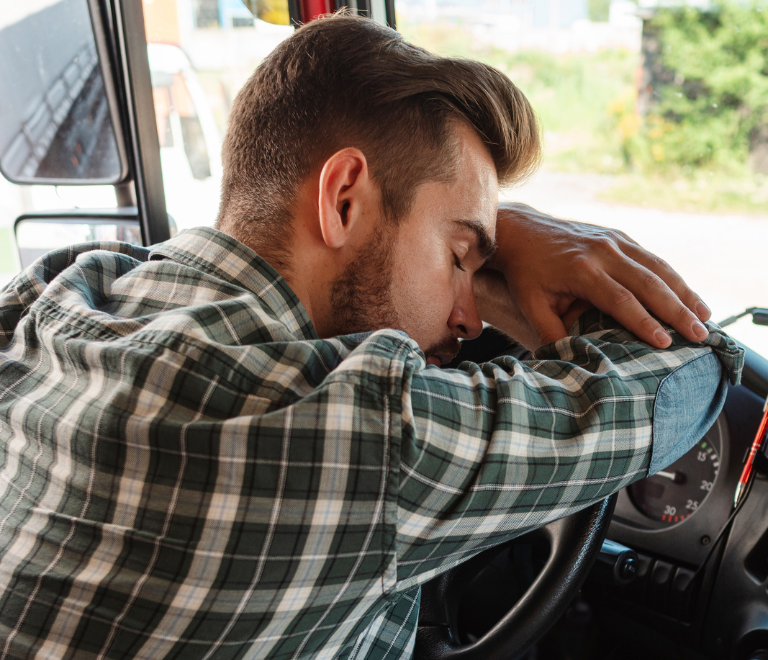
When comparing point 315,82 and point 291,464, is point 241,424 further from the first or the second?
point 315,82

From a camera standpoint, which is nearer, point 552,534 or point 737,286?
point 552,534

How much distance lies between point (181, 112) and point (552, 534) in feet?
6.45

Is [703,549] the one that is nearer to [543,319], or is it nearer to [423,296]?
[543,319]

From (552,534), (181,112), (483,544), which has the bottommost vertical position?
(552,534)

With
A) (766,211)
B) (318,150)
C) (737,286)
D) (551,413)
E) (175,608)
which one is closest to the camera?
(175,608)

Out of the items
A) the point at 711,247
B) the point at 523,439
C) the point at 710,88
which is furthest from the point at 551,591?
the point at 710,88

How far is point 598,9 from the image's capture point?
5.81ft

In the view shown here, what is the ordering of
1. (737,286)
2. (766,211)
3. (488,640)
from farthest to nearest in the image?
(737,286) < (766,211) < (488,640)

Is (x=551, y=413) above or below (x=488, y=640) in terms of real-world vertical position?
above

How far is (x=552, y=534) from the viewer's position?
3.73ft

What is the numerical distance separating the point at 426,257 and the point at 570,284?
Result: 0.99 ft

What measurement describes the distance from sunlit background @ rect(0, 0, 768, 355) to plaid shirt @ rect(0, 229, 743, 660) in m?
0.68

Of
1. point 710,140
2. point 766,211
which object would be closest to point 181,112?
point 710,140

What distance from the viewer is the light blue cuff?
103cm
